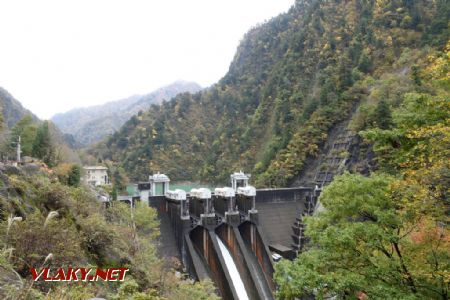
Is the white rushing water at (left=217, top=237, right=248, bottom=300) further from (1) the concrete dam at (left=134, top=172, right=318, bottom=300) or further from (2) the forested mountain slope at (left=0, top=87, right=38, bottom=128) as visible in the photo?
(2) the forested mountain slope at (left=0, top=87, right=38, bottom=128)

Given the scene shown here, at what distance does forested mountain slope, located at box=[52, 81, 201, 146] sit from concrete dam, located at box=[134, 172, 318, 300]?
88.5 metres

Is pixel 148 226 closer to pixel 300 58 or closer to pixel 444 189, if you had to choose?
pixel 444 189

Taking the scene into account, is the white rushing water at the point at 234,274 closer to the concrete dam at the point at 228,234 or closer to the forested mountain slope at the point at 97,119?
the concrete dam at the point at 228,234

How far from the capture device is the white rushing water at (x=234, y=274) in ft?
54.9

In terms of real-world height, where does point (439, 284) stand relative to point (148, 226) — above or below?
above

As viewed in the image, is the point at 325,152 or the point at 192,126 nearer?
the point at 325,152

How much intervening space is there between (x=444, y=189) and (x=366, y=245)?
6.26ft

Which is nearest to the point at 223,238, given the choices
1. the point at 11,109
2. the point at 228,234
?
the point at 228,234

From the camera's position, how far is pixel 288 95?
1811 inches

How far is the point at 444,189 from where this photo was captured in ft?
19.4

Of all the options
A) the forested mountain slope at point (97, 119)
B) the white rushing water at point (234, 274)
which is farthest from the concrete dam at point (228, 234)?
the forested mountain slope at point (97, 119)

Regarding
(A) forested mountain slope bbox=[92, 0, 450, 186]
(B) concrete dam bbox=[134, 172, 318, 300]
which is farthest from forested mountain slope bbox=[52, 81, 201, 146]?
(B) concrete dam bbox=[134, 172, 318, 300]

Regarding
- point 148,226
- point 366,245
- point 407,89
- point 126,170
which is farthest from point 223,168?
point 366,245

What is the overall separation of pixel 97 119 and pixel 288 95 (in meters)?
115
